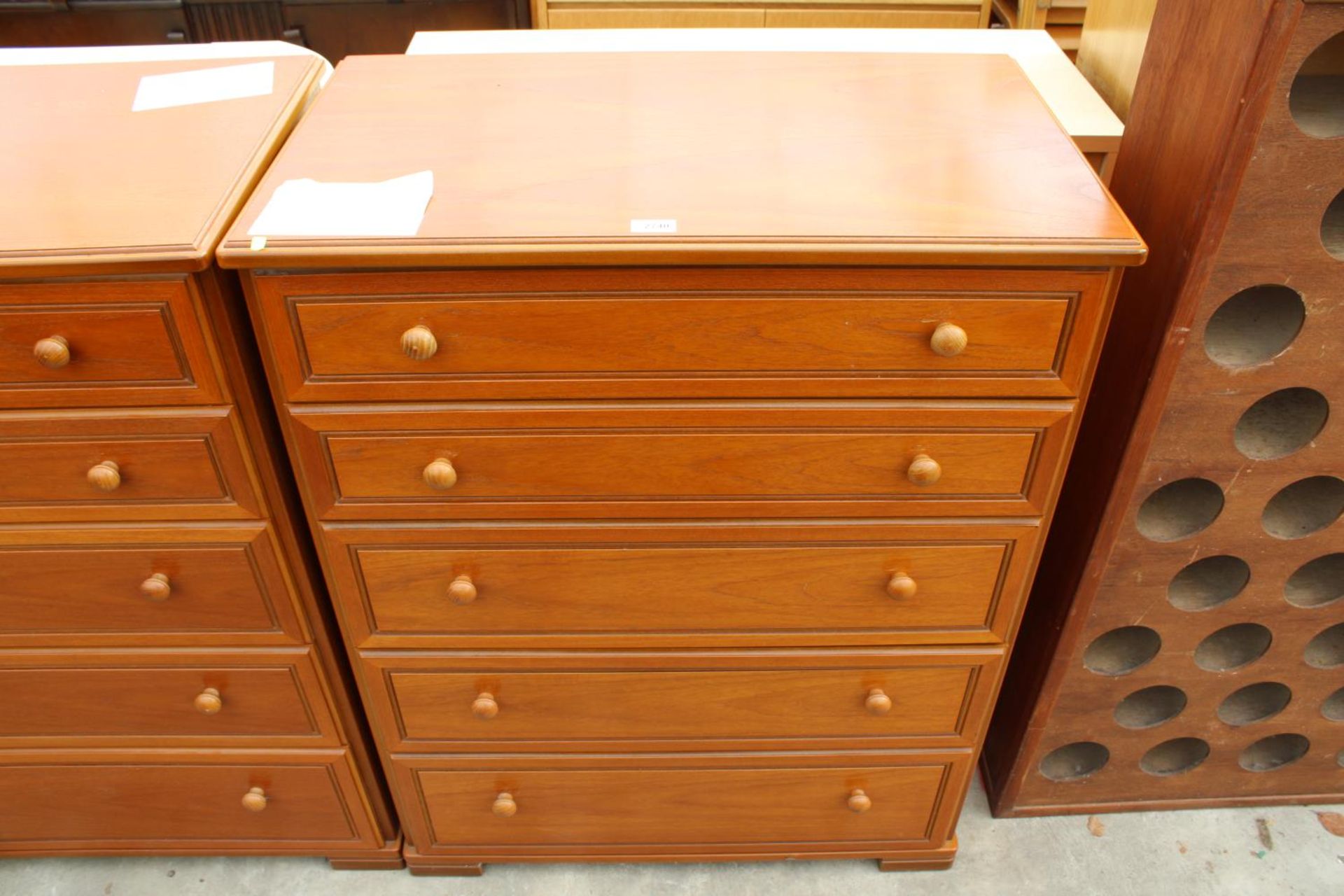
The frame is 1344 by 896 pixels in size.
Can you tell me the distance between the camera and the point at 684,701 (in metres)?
→ 1.26

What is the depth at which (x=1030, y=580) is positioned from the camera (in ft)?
3.75

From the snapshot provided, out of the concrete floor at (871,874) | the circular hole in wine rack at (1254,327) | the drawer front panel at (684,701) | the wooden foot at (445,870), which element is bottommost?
the concrete floor at (871,874)

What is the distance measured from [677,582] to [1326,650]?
1.06m

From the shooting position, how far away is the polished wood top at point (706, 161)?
0.85m

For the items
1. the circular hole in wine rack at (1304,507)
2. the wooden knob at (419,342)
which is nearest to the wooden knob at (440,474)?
the wooden knob at (419,342)

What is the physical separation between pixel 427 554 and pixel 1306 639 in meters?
1.28

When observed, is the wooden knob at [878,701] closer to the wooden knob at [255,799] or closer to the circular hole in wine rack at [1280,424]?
the circular hole in wine rack at [1280,424]

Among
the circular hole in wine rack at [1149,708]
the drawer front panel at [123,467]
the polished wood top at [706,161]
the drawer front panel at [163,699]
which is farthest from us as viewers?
the circular hole in wine rack at [1149,708]

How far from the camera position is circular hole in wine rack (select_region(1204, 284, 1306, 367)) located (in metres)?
1.05

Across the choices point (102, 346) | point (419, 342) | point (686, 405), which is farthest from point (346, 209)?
point (686, 405)

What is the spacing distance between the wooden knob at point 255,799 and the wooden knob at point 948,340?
1.16 meters

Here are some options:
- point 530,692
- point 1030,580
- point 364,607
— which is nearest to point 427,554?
point 364,607

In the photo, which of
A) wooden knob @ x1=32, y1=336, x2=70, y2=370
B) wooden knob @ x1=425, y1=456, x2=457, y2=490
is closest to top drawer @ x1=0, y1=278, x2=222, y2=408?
wooden knob @ x1=32, y1=336, x2=70, y2=370

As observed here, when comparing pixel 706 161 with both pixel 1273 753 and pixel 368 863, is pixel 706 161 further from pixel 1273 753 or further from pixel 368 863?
pixel 1273 753
